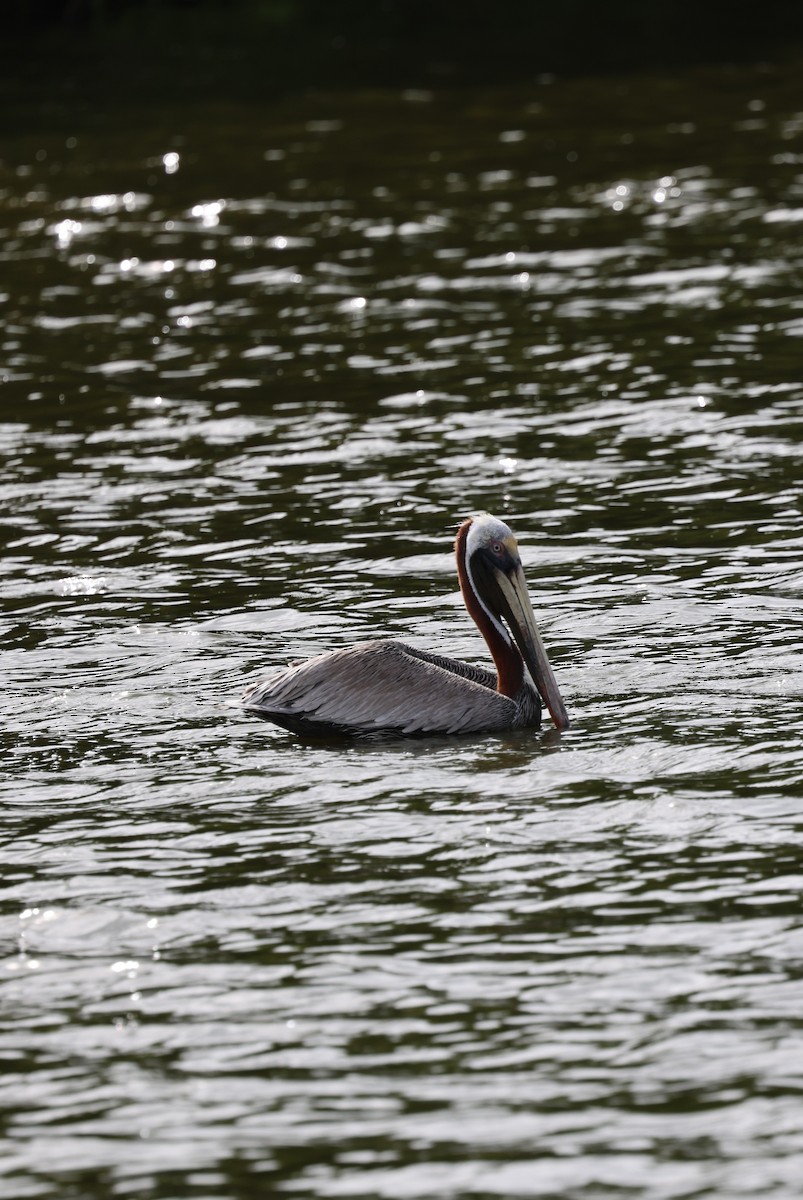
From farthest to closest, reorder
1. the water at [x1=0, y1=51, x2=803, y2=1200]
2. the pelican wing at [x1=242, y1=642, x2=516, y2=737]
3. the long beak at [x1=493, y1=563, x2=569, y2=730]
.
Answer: the long beak at [x1=493, y1=563, x2=569, y2=730], the pelican wing at [x1=242, y1=642, x2=516, y2=737], the water at [x1=0, y1=51, x2=803, y2=1200]

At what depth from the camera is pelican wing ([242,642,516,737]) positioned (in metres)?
10.4

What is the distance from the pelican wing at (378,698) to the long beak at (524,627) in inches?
8.6

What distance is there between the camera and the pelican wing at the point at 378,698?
10.4 m

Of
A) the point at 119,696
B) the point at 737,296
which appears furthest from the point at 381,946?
the point at 737,296

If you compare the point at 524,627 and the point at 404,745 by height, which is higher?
the point at 524,627

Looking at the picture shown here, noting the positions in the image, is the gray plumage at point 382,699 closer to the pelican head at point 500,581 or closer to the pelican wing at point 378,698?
the pelican wing at point 378,698

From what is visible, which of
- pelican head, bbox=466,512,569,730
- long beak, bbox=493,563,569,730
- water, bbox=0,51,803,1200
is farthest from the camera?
pelican head, bbox=466,512,569,730

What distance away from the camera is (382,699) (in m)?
10.3

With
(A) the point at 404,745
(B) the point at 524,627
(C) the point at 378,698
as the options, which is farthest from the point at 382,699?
(B) the point at 524,627

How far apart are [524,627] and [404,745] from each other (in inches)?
35.2

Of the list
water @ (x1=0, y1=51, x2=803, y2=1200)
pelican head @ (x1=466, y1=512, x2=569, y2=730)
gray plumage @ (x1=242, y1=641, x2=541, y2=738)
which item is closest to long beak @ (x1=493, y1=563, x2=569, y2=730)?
pelican head @ (x1=466, y1=512, x2=569, y2=730)

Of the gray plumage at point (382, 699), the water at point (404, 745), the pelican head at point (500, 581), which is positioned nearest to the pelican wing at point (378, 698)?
the gray plumage at point (382, 699)

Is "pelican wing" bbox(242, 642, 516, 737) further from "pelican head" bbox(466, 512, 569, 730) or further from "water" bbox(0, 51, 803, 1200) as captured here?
"pelican head" bbox(466, 512, 569, 730)

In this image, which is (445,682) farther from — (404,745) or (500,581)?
(500,581)
